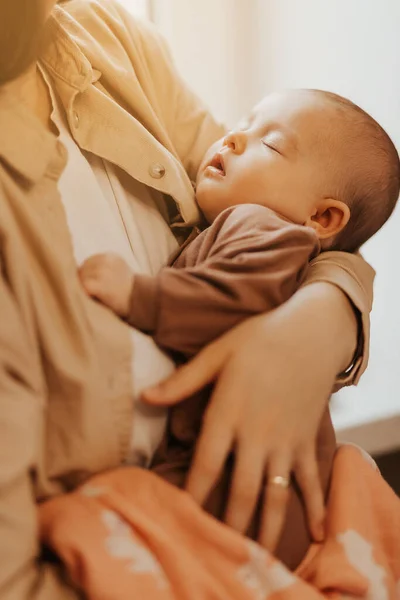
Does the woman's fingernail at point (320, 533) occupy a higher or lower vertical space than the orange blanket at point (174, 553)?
lower

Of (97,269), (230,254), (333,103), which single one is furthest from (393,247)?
(97,269)

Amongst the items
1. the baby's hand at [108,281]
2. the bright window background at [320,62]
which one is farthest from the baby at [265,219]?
the bright window background at [320,62]

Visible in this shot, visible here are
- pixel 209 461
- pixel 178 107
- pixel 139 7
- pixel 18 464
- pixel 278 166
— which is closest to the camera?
pixel 18 464

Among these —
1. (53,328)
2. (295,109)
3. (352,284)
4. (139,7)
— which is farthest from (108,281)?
(139,7)

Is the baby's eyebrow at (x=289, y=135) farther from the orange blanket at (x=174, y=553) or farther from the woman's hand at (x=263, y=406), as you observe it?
the orange blanket at (x=174, y=553)

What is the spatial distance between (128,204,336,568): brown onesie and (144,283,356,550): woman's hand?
0.02 meters

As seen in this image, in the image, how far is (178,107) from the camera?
0.89m

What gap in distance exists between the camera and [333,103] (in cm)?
82

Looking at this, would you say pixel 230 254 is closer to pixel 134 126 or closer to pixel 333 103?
pixel 134 126

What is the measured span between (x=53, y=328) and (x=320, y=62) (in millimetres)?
1062

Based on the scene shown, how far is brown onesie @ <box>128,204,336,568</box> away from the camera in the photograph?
0.58m

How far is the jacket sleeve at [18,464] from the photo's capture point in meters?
0.44

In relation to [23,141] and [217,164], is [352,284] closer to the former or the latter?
[217,164]

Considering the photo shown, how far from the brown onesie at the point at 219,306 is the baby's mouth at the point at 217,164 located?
0.17 metres
